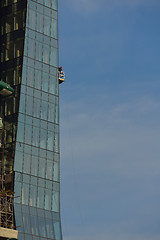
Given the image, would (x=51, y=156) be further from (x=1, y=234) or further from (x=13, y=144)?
(x=1, y=234)

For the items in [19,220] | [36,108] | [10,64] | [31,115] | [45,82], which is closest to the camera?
[19,220]

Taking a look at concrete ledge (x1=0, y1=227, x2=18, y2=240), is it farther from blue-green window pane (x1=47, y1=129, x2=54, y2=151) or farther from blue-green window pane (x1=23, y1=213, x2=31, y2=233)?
blue-green window pane (x1=47, y1=129, x2=54, y2=151)

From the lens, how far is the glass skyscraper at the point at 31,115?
119m

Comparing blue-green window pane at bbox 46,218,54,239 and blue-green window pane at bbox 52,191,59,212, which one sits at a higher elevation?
blue-green window pane at bbox 52,191,59,212

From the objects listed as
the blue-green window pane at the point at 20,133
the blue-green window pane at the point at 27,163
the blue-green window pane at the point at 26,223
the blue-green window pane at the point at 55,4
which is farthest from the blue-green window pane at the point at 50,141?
the blue-green window pane at the point at 55,4

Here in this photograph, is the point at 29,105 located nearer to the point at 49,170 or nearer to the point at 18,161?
the point at 18,161

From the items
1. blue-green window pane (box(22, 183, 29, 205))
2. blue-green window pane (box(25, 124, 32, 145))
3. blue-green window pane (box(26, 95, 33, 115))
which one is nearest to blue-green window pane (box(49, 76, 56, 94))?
blue-green window pane (box(26, 95, 33, 115))

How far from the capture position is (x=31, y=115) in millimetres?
125750

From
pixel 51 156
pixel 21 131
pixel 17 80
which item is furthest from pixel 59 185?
pixel 17 80

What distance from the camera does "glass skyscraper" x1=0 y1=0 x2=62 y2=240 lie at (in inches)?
4688

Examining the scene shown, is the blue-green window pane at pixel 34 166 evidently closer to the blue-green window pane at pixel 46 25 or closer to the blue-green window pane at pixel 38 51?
the blue-green window pane at pixel 38 51

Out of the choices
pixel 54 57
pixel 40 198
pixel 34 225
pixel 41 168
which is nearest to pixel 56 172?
pixel 41 168

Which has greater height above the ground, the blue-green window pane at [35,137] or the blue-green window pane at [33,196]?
the blue-green window pane at [35,137]

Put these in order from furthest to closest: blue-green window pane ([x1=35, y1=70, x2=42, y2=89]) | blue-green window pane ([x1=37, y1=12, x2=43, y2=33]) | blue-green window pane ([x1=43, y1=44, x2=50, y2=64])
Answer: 1. blue-green window pane ([x1=37, y1=12, x2=43, y2=33])
2. blue-green window pane ([x1=43, y1=44, x2=50, y2=64])
3. blue-green window pane ([x1=35, y1=70, x2=42, y2=89])
